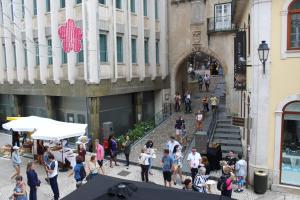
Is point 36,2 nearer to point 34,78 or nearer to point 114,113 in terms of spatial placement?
point 34,78

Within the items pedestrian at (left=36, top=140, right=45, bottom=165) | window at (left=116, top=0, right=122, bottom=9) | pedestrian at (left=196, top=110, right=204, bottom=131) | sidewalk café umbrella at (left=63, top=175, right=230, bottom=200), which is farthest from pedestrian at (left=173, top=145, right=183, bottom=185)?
window at (left=116, top=0, right=122, bottom=9)

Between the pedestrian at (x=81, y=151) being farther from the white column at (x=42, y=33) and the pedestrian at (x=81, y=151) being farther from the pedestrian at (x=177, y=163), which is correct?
the white column at (x=42, y=33)

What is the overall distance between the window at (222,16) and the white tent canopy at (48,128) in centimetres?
1370

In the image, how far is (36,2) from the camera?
820 inches

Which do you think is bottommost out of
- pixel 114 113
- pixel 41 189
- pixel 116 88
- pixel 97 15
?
pixel 41 189

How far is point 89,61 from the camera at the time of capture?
18047 millimetres

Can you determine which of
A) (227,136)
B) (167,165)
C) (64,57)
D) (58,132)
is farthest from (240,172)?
(64,57)

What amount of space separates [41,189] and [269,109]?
9707 millimetres

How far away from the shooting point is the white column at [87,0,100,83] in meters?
17.8

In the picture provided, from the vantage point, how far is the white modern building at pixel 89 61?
18.6 metres

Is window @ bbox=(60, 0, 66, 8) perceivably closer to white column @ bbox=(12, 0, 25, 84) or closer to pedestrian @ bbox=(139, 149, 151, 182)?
white column @ bbox=(12, 0, 25, 84)

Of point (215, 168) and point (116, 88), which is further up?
point (116, 88)

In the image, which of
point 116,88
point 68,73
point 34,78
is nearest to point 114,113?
point 116,88

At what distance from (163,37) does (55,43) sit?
29.2ft
